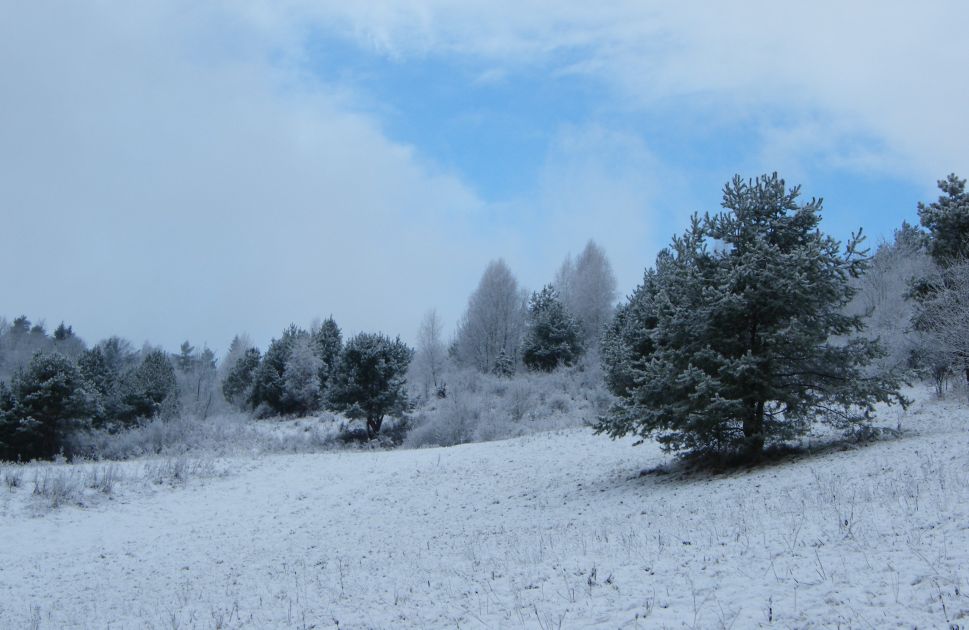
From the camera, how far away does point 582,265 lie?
209 ft

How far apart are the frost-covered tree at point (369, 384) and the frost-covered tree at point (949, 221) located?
25162 millimetres

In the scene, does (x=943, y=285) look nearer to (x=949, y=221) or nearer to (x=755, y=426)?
(x=949, y=221)

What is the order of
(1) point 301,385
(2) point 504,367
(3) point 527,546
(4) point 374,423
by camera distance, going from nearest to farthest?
(3) point 527,546 < (4) point 374,423 < (1) point 301,385 < (2) point 504,367

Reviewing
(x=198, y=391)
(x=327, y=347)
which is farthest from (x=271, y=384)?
(x=198, y=391)

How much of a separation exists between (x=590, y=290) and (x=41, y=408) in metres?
42.7

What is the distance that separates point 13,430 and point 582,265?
1823 inches

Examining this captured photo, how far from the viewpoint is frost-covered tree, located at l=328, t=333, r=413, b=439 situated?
118 ft

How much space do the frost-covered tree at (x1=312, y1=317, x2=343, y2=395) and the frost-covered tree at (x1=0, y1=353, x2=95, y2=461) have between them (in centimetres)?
1277

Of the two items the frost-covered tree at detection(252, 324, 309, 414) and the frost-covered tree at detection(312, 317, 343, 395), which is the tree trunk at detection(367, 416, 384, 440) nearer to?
the frost-covered tree at detection(312, 317, 343, 395)

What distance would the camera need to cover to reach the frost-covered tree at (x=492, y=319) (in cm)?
5850

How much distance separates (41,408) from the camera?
30578 mm

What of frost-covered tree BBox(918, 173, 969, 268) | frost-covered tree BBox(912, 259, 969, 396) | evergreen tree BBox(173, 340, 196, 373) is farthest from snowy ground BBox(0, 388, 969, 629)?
evergreen tree BBox(173, 340, 196, 373)

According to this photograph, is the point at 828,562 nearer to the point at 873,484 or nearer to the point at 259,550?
the point at 873,484

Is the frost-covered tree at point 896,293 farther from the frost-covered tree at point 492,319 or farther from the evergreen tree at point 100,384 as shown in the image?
the evergreen tree at point 100,384
